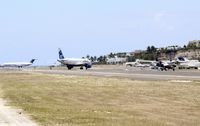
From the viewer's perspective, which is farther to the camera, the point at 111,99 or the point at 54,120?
the point at 111,99

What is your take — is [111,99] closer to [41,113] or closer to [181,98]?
[181,98]

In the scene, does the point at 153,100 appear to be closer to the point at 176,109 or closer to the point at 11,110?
the point at 176,109

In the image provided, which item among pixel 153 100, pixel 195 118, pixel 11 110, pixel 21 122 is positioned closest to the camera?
pixel 21 122

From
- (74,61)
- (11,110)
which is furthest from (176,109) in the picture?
(74,61)

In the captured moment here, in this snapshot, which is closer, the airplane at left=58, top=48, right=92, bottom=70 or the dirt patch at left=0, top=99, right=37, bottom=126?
the dirt patch at left=0, top=99, right=37, bottom=126

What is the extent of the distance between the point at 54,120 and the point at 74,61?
147m

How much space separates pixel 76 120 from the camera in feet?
66.4

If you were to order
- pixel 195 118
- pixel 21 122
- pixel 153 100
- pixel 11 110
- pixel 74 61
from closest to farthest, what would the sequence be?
pixel 21 122 → pixel 195 118 → pixel 11 110 → pixel 153 100 → pixel 74 61

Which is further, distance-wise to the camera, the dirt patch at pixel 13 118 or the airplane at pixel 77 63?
the airplane at pixel 77 63

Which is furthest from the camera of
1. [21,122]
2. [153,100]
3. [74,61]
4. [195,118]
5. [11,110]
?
[74,61]

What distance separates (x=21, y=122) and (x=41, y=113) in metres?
3.51

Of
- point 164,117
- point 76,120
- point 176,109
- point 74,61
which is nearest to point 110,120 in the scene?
point 76,120

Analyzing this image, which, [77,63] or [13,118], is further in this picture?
[77,63]

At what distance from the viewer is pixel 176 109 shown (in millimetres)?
25609
